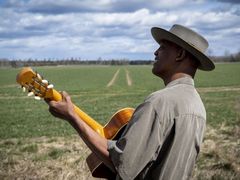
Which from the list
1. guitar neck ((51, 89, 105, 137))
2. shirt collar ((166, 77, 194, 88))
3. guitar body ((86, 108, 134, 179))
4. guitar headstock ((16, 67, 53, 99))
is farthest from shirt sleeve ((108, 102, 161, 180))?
guitar body ((86, 108, 134, 179))

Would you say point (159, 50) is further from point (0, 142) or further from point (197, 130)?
point (0, 142)

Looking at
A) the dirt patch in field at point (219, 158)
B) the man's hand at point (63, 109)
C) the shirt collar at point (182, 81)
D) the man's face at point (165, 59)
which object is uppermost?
the man's face at point (165, 59)

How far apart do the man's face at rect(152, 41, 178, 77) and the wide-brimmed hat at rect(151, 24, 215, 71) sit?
0.16ft

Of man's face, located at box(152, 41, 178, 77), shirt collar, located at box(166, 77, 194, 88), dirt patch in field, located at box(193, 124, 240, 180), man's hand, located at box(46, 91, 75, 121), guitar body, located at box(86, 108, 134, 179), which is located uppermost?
man's face, located at box(152, 41, 178, 77)

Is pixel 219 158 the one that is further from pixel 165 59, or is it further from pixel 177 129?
pixel 177 129

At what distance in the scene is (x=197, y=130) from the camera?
252 cm

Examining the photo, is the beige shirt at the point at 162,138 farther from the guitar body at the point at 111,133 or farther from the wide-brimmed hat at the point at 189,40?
the guitar body at the point at 111,133

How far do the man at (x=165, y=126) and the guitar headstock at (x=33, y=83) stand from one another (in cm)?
17

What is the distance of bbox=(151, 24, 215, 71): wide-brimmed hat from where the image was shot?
267cm

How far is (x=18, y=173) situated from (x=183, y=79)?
4.37 m

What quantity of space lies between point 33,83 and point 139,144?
0.81 meters

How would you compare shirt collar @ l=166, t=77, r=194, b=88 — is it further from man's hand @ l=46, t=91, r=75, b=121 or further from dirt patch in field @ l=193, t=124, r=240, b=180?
dirt patch in field @ l=193, t=124, r=240, b=180

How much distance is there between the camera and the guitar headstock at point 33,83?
9.07 ft

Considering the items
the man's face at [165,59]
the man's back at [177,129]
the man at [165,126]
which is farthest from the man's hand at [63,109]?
the man's face at [165,59]
